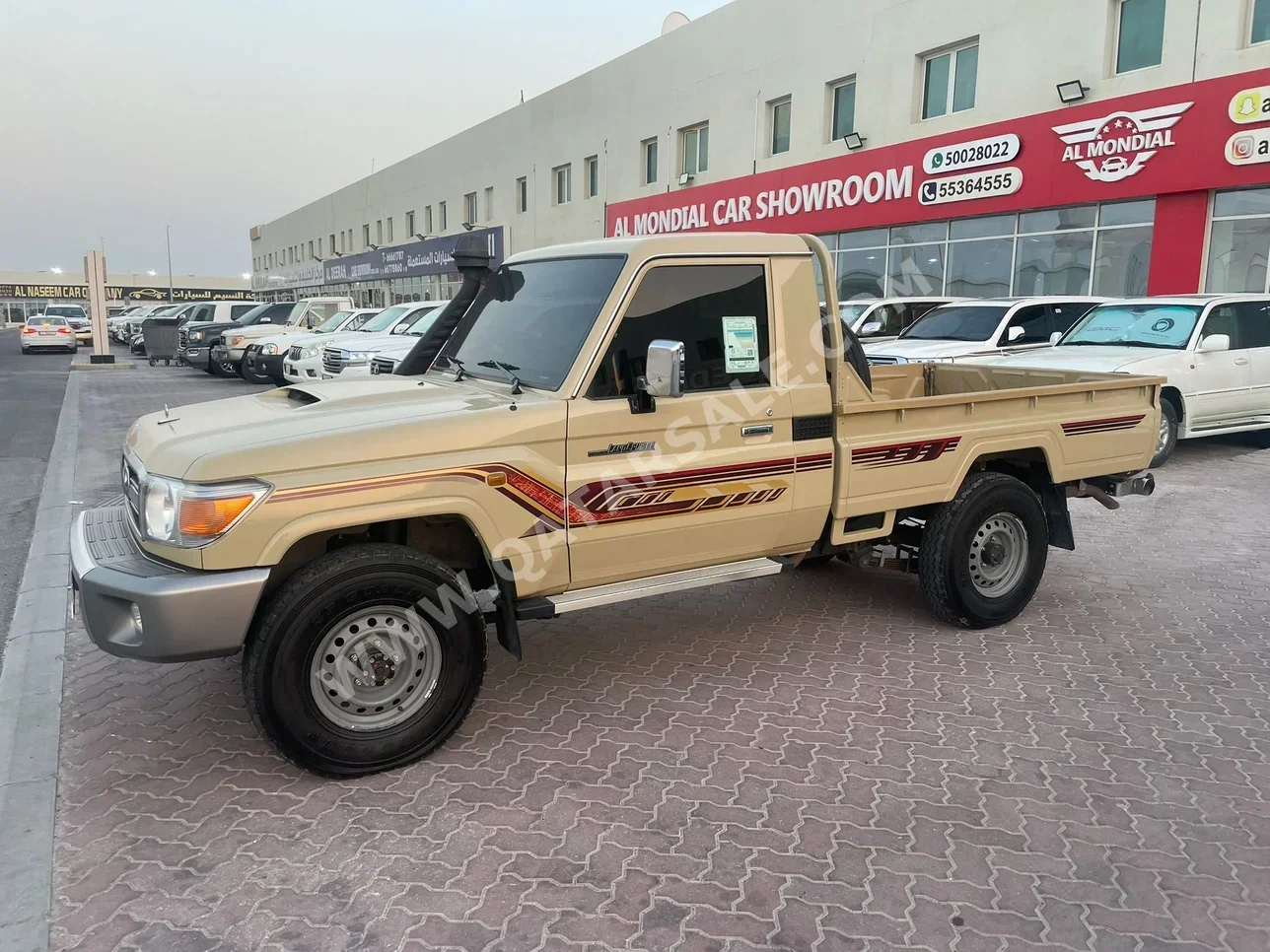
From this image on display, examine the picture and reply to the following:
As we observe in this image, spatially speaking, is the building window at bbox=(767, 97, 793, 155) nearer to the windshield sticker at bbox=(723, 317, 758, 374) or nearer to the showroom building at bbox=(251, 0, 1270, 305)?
the showroom building at bbox=(251, 0, 1270, 305)

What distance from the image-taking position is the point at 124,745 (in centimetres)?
406

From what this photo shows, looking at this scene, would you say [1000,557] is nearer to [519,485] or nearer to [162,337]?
[519,485]

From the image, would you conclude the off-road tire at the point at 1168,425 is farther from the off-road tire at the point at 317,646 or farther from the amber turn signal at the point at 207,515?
the amber turn signal at the point at 207,515

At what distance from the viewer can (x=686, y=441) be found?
Result: 420 centimetres

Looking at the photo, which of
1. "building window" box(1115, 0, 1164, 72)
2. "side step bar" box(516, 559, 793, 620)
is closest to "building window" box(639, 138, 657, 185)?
"building window" box(1115, 0, 1164, 72)

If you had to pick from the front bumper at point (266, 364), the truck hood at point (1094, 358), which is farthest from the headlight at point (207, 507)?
the front bumper at point (266, 364)

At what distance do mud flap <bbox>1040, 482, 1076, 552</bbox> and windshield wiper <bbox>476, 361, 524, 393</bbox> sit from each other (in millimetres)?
3318

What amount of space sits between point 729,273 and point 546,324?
89cm

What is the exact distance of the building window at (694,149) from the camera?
26.3 meters

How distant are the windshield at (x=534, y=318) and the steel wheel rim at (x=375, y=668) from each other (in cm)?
120

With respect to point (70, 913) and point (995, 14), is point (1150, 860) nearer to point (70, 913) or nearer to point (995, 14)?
point (70, 913)

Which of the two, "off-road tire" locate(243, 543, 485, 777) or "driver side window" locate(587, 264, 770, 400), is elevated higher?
"driver side window" locate(587, 264, 770, 400)

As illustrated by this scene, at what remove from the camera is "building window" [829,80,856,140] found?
21531mm

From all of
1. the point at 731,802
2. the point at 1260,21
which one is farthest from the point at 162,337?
the point at 731,802
